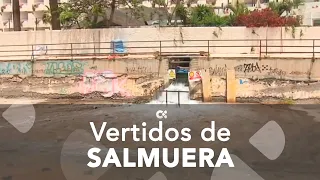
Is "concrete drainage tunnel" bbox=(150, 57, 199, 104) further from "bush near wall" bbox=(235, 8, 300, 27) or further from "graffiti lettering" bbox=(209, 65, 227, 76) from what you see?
"bush near wall" bbox=(235, 8, 300, 27)

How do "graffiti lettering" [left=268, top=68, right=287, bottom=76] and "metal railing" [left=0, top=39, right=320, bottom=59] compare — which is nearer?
"graffiti lettering" [left=268, top=68, right=287, bottom=76]

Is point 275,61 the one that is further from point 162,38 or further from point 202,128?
point 202,128

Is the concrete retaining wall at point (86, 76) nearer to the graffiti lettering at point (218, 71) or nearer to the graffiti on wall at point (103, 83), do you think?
the graffiti on wall at point (103, 83)

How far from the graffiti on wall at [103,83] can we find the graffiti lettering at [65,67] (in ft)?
1.59

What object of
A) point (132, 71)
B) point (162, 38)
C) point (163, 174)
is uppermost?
point (162, 38)

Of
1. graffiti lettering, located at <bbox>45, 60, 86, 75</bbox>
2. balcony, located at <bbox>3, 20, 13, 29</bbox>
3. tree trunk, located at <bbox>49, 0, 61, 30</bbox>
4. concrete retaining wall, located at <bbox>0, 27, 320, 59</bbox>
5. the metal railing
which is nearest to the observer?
graffiti lettering, located at <bbox>45, 60, 86, 75</bbox>

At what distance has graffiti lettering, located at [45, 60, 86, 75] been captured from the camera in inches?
974

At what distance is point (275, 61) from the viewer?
76.4ft

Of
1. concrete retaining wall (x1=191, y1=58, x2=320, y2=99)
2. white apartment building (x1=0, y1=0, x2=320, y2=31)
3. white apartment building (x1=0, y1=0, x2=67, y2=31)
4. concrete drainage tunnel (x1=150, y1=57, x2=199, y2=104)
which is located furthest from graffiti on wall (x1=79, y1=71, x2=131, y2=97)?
white apartment building (x1=0, y1=0, x2=67, y2=31)

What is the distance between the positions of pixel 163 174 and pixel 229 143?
3711mm

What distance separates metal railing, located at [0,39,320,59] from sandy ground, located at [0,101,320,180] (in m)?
4.85

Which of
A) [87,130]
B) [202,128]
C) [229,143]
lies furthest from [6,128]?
[229,143]

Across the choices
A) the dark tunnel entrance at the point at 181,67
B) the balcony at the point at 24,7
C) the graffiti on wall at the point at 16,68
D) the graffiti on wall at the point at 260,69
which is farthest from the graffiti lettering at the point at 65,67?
the balcony at the point at 24,7

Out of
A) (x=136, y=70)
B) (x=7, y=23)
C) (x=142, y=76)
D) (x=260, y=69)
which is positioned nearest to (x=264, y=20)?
(x=260, y=69)
